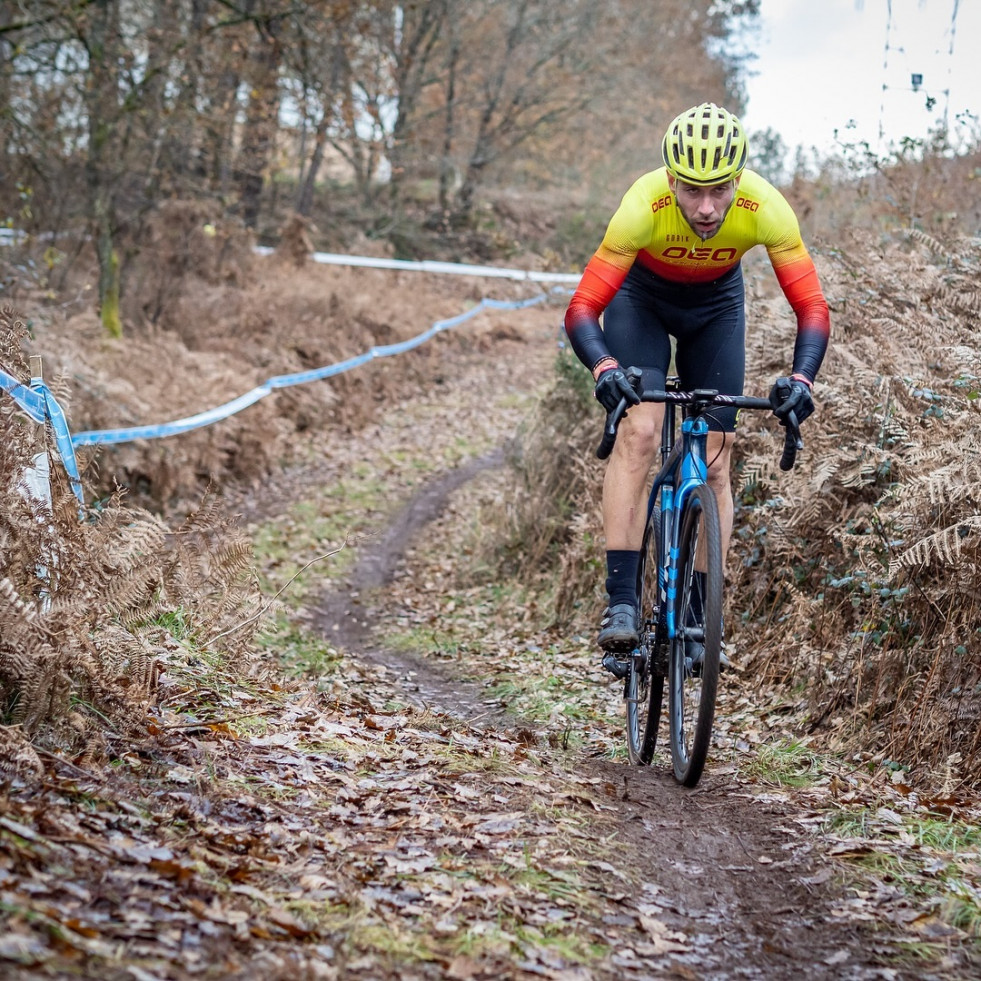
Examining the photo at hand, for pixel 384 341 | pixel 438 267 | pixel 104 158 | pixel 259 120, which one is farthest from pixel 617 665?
pixel 438 267

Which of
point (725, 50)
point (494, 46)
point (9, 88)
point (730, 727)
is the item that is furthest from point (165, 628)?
point (725, 50)

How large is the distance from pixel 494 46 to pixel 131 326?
14425 millimetres

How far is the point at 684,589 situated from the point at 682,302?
4.76 ft

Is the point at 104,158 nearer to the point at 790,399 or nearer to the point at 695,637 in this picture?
the point at 790,399

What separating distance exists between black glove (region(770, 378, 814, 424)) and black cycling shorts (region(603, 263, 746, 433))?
59 centimetres

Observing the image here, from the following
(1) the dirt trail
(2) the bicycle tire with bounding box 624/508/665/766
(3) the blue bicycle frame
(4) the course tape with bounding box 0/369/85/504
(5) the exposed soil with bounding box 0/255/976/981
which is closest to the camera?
(5) the exposed soil with bounding box 0/255/976/981

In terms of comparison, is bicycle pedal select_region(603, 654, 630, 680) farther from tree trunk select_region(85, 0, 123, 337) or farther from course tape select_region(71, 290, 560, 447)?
tree trunk select_region(85, 0, 123, 337)

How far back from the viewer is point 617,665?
5.26m

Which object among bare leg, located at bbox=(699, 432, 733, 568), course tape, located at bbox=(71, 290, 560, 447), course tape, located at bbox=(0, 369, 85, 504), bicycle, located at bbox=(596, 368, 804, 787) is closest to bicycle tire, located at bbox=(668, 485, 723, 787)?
bicycle, located at bbox=(596, 368, 804, 787)

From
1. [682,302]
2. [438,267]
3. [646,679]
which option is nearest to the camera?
[646,679]

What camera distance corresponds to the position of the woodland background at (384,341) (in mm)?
4680

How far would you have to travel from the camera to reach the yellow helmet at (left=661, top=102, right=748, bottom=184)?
4586 millimetres

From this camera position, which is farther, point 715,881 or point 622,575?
point 622,575

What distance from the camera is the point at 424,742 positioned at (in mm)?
4785
